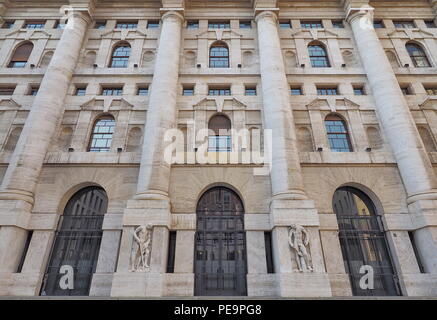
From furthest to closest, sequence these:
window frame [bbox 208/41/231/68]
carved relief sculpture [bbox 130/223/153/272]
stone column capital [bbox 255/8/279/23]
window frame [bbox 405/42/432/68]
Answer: stone column capital [bbox 255/8/279/23] < window frame [bbox 405/42/432/68] < window frame [bbox 208/41/231/68] < carved relief sculpture [bbox 130/223/153/272]

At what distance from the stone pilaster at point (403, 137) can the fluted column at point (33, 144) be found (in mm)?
19965

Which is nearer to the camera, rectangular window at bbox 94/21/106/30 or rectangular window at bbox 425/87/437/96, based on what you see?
rectangular window at bbox 425/87/437/96

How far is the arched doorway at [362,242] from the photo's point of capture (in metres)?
13.1

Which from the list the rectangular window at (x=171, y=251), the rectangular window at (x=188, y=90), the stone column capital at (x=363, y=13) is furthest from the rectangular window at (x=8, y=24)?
the stone column capital at (x=363, y=13)

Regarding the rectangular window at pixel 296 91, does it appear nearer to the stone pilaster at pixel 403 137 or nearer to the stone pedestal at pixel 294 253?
the stone pilaster at pixel 403 137

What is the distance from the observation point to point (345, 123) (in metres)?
17.2

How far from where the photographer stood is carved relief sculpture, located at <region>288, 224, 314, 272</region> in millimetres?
11789

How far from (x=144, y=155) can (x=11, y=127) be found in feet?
30.6

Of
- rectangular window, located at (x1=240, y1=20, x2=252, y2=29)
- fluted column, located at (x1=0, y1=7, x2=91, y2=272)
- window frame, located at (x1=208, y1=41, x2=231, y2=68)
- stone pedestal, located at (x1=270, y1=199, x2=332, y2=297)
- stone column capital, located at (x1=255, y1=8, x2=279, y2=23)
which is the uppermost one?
rectangular window, located at (x1=240, y1=20, x2=252, y2=29)

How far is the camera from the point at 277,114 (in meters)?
15.8

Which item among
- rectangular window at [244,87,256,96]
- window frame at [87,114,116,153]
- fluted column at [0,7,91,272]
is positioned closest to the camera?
fluted column at [0,7,91,272]

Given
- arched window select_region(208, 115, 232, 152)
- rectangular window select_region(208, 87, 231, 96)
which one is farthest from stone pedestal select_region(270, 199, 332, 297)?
rectangular window select_region(208, 87, 231, 96)

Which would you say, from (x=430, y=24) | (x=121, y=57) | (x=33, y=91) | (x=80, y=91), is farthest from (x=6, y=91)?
(x=430, y=24)

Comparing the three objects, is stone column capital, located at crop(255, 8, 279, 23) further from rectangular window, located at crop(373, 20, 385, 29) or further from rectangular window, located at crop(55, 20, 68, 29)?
rectangular window, located at crop(55, 20, 68, 29)
